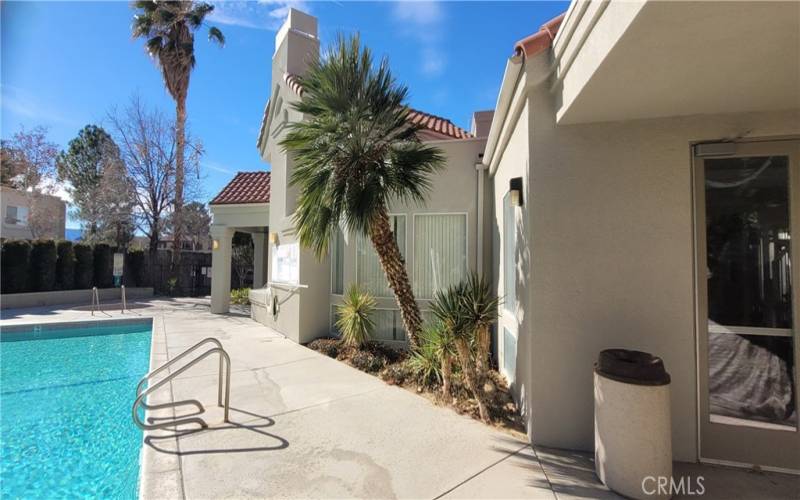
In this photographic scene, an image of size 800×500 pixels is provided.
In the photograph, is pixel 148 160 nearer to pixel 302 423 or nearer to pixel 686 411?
pixel 302 423

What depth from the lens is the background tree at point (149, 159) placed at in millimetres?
22609

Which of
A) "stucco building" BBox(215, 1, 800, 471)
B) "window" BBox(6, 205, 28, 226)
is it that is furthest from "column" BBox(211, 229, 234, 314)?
"window" BBox(6, 205, 28, 226)

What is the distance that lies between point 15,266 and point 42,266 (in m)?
1.11

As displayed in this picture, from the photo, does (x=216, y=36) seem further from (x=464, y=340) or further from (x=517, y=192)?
(x=464, y=340)

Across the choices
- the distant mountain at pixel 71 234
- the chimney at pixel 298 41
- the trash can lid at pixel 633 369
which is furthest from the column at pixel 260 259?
the distant mountain at pixel 71 234

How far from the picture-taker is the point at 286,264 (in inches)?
448

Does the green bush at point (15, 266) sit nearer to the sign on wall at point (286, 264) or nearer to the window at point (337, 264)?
the sign on wall at point (286, 264)

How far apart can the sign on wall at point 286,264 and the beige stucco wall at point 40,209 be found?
27806 mm

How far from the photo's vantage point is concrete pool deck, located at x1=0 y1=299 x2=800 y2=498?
139 inches

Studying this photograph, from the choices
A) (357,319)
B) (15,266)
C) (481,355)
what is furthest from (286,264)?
(15,266)

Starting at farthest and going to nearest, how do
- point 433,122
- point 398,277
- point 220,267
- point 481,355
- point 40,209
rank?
1. point 40,209
2. point 220,267
3. point 433,122
4. point 398,277
5. point 481,355

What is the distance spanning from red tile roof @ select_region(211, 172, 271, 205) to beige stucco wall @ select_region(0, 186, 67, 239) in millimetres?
22334

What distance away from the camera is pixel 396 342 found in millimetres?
9156

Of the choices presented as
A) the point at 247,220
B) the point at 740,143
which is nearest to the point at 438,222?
the point at 740,143
